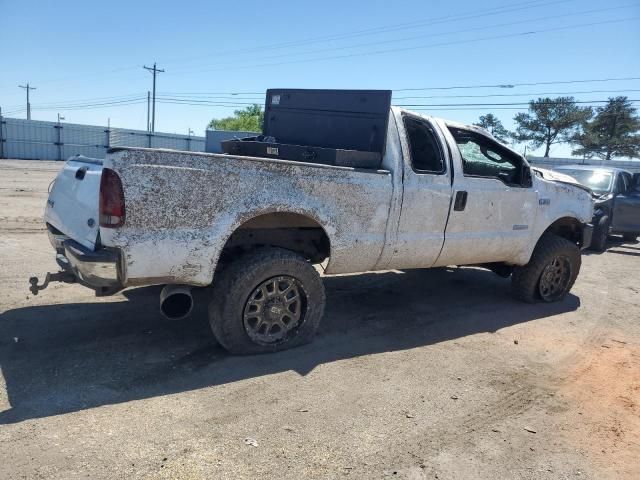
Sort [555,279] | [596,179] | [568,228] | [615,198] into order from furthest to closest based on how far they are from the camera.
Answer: [596,179] < [615,198] < [568,228] < [555,279]

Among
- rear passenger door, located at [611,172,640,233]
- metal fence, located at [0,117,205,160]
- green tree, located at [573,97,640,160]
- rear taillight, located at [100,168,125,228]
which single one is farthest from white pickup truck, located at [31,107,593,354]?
green tree, located at [573,97,640,160]

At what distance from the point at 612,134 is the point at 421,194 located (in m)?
50.3

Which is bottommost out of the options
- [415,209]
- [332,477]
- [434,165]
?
[332,477]

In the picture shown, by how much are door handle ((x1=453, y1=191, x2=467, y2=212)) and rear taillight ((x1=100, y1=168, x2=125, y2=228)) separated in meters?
3.15

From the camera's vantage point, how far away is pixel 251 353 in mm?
3996

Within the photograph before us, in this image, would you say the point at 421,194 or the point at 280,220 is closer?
the point at 280,220

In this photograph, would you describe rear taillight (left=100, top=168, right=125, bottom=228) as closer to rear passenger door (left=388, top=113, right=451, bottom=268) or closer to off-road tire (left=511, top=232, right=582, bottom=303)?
rear passenger door (left=388, top=113, right=451, bottom=268)

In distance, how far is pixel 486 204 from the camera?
5.27 m

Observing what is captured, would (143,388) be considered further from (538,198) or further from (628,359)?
(538,198)

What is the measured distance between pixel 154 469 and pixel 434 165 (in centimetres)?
362

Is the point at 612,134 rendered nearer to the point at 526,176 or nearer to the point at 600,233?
the point at 600,233

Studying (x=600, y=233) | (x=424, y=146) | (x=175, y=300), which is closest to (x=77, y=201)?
(x=175, y=300)

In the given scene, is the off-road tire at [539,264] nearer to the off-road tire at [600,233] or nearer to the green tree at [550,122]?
the off-road tire at [600,233]

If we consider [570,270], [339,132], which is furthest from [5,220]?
[570,270]
